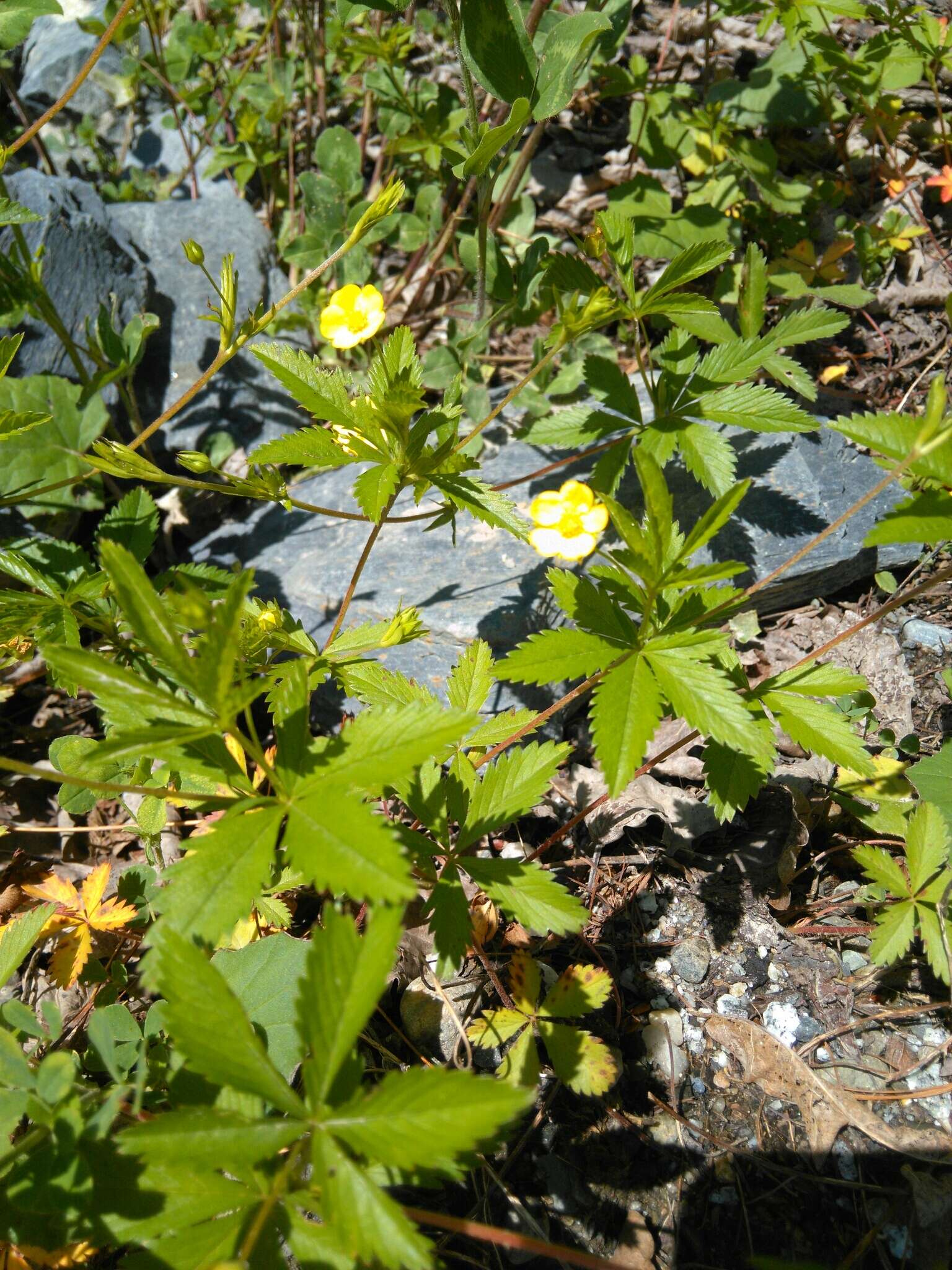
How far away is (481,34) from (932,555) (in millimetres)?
1997

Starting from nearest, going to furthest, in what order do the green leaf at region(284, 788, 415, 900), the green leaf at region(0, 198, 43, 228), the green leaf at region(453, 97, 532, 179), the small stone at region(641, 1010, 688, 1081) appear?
the green leaf at region(284, 788, 415, 900)
the small stone at region(641, 1010, 688, 1081)
the green leaf at region(453, 97, 532, 179)
the green leaf at region(0, 198, 43, 228)

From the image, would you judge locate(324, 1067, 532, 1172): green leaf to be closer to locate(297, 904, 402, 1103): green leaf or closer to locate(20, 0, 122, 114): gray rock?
locate(297, 904, 402, 1103): green leaf

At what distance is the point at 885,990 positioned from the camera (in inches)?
75.9

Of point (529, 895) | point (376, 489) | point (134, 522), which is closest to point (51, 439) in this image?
point (134, 522)

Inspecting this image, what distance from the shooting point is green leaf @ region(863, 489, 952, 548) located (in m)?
1.55

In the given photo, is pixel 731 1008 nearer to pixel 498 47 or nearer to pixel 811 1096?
pixel 811 1096

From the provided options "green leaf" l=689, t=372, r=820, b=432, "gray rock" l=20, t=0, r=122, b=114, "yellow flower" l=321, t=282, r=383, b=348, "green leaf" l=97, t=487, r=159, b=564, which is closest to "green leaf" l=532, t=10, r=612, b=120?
"yellow flower" l=321, t=282, r=383, b=348

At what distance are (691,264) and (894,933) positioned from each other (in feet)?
5.62

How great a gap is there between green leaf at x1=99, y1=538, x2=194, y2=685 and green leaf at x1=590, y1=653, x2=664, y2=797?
74cm

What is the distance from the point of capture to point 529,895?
164cm

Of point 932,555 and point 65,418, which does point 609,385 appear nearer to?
point 932,555

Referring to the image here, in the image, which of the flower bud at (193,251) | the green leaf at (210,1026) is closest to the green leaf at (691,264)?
the flower bud at (193,251)

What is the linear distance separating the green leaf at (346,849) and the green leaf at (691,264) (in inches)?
61.8

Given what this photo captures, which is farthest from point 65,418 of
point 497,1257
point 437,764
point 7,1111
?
point 497,1257
